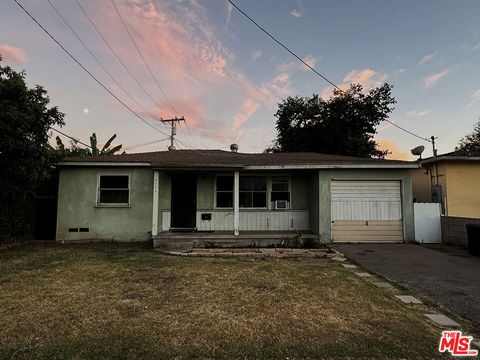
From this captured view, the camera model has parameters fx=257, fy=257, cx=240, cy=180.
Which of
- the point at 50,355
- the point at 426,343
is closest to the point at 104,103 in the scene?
the point at 50,355

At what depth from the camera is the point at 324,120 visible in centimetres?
2636

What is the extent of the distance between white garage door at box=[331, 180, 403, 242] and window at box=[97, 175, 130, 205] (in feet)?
26.7

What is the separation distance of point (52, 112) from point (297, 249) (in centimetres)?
940

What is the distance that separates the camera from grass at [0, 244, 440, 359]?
2.75m

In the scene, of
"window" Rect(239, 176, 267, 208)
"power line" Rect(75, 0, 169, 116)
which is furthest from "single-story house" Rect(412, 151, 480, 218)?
"power line" Rect(75, 0, 169, 116)

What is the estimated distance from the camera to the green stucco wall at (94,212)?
10164 millimetres

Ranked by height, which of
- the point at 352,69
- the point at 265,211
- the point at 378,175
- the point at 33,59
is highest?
the point at 352,69

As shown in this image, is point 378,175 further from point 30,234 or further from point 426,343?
point 30,234

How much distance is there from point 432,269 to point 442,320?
324cm

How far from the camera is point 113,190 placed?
10.4 meters

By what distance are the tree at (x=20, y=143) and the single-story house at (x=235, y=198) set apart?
4.43ft

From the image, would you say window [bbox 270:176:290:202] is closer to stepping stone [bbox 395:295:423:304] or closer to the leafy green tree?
stepping stone [bbox 395:295:423:304]

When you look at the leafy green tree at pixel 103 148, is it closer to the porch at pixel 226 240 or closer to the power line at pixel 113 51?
the power line at pixel 113 51

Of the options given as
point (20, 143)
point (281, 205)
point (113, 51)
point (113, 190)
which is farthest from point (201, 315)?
point (113, 51)
